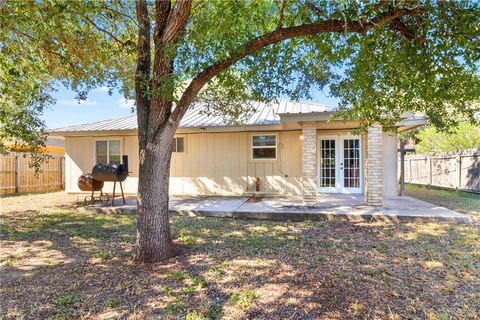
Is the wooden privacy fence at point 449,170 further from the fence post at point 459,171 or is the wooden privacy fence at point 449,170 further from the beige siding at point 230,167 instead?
the beige siding at point 230,167

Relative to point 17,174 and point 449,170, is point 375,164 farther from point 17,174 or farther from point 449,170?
point 17,174

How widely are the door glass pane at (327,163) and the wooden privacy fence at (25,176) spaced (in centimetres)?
1115

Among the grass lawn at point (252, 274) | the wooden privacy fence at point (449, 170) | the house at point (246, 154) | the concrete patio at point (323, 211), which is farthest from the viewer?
the wooden privacy fence at point (449, 170)

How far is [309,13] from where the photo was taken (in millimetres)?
4020

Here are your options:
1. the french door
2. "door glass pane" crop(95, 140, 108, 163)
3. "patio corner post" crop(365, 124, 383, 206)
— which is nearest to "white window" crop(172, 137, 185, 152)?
"door glass pane" crop(95, 140, 108, 163)

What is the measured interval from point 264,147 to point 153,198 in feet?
23.7

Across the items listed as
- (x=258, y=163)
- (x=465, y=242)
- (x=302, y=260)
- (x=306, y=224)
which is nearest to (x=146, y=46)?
(x=302, y=260)

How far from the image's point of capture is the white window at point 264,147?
10.8 meters

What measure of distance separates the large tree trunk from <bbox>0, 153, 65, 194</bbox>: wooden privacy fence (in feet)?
34.5

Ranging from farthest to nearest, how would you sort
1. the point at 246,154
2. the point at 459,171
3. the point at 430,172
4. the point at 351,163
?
the point at 430,172
the point at 459,171
the point at 246,154
the point at 351,163

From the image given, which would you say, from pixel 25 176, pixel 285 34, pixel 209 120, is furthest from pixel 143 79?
pixel 25 176

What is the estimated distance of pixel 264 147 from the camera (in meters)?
10.9

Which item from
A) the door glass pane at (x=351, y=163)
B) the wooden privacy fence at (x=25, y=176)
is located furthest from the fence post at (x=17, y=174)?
the door glass pane at (x=351, y=163)

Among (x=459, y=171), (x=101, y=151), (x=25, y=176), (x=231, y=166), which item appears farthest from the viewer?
(x=25, y=176)
